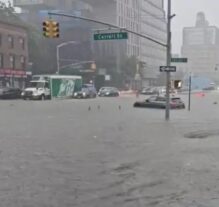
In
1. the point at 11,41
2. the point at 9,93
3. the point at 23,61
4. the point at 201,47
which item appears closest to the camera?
the point at 9,93

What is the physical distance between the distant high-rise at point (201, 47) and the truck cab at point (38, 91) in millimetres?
95588

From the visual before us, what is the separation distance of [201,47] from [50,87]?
101 metres

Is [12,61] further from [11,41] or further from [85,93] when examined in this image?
[85,93]

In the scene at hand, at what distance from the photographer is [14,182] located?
11922mm

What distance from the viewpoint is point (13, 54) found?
84.4 meters

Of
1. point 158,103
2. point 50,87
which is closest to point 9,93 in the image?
point 50,87

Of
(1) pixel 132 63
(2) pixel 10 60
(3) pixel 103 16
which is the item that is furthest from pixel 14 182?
(3) pixel 103 16

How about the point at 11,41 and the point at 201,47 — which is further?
the point at 201,47

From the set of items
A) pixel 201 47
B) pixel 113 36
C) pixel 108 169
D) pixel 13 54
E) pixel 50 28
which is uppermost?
pixel 201 47

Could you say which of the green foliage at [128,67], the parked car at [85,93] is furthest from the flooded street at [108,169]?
the green foliage at [128,67]

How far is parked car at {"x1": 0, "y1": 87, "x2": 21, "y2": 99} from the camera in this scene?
221 feet

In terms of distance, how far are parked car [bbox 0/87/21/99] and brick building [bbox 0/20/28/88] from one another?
12.0 metres

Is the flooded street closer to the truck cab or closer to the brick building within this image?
the truck cab

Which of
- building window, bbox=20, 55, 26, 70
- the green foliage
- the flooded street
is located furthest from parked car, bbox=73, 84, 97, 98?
the green foliage
